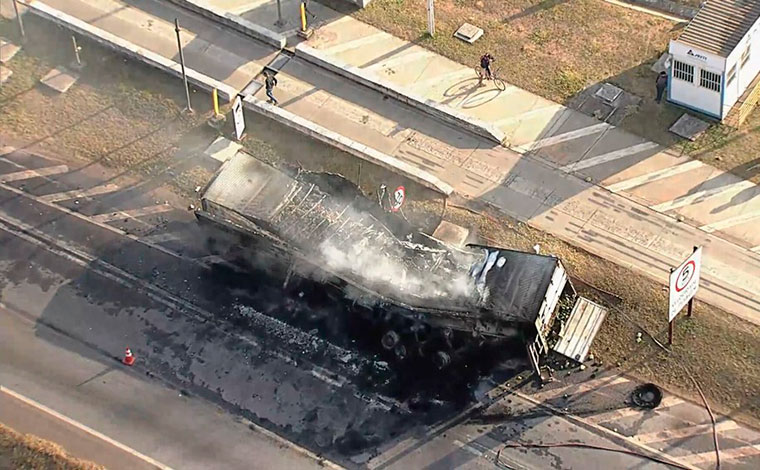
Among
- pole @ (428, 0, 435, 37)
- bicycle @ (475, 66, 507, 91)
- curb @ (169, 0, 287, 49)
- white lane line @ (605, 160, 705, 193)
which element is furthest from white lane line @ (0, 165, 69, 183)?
white lane line @ (605, 160, 705, 193)

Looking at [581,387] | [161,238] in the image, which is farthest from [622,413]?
[161,238]

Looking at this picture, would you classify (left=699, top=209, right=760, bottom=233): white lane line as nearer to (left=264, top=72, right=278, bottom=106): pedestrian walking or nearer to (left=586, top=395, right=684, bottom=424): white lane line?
(left=586, top=395, right=684, bottom=424): white lane line

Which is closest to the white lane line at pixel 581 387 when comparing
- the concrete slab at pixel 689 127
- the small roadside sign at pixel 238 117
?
the concrete slab at pixel 689 127

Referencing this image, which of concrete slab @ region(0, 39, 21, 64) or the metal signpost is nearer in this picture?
the metal signpost

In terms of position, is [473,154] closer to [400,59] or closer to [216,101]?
[400,59]

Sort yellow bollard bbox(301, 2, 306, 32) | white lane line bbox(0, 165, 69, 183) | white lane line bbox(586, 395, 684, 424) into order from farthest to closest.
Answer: yellow bollard bbox(301, 2, 306, 32), white lane line bbox(0, 165, 69, 183), white lane line bbox(586, 395, 684, 424)

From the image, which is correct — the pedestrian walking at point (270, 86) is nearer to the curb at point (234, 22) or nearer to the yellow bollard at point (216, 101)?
the yellow bollard at point (216, 101)
